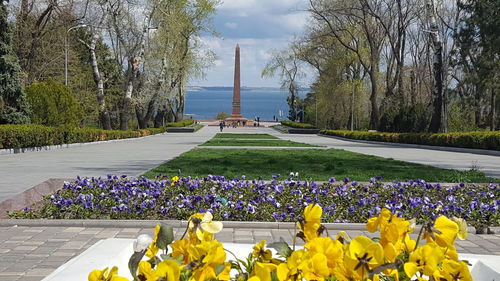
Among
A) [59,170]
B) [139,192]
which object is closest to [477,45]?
[59,170]

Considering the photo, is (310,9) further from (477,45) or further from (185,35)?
(185,35)

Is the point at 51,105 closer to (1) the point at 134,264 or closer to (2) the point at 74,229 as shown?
(2) the point at 74,229

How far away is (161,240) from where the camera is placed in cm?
174

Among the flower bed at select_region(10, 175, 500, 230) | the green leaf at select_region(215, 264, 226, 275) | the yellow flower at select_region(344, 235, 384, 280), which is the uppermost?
the yellow flower at select_region(344, 235, 384, 280)

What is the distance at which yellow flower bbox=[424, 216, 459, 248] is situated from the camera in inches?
65.4

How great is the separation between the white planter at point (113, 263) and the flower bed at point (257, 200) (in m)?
3.35

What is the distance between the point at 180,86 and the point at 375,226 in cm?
5681

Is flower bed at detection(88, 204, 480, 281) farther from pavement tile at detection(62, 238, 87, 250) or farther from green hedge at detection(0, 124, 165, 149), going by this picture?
green hedge at detection(0, 124, 165, 149)

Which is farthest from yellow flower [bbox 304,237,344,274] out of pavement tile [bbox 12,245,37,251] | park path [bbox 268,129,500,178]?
park path [bbox 268,129,500,178]

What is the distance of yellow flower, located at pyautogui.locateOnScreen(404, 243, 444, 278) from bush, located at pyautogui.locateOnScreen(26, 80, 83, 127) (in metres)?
27.5

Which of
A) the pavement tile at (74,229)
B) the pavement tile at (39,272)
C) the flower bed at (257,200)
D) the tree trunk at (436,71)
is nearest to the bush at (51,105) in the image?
the tree trunk at (436,71)

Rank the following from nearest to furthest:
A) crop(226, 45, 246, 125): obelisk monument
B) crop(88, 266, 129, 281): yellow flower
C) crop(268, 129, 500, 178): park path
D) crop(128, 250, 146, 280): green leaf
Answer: crop(88, 266, 129, 281): yellow flower, crop(128, 250, 146, 280): green leaf, crop(268, 129, 500, 178): park path, crop(226, 45, 246, 125): obelisk monument

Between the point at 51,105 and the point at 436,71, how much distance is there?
20.9 meters

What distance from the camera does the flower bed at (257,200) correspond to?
6.93 m
